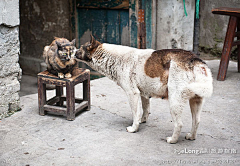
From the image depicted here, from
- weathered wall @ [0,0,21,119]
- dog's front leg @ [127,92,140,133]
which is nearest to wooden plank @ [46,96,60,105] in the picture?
weathered wall @ [0,0,21,119]

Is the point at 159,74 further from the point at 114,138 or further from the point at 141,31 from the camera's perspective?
the point at 141,31

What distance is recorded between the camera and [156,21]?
22.2 feet

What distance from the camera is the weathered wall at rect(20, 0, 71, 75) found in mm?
7922

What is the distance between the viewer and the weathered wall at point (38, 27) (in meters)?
7.92

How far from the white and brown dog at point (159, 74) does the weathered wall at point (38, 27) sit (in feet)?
13.8

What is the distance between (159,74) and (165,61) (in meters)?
0.16

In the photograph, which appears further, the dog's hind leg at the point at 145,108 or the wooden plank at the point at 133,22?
the wooden plank at the point at 133,22

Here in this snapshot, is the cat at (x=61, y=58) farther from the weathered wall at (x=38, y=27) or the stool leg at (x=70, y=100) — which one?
the weathered wall at (x=38, y=27)

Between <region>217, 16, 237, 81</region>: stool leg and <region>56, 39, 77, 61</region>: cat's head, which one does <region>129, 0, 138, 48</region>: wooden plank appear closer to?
<region>217, 16, 237, 81</region>: stool leg

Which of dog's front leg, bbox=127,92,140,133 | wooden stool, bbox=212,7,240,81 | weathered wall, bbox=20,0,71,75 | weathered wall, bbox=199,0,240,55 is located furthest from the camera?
weathered wall, bbox=20,0,71,75

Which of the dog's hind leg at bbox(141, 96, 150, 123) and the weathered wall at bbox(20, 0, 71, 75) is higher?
the weathered wall at bbox(20, 0, 71, 75)

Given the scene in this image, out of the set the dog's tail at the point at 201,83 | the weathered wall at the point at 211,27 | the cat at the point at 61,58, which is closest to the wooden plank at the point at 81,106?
the cat at the point at 61,58

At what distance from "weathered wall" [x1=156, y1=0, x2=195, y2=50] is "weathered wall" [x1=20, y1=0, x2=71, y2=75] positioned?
96.4 inches

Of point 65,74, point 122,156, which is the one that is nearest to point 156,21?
point 65,74
